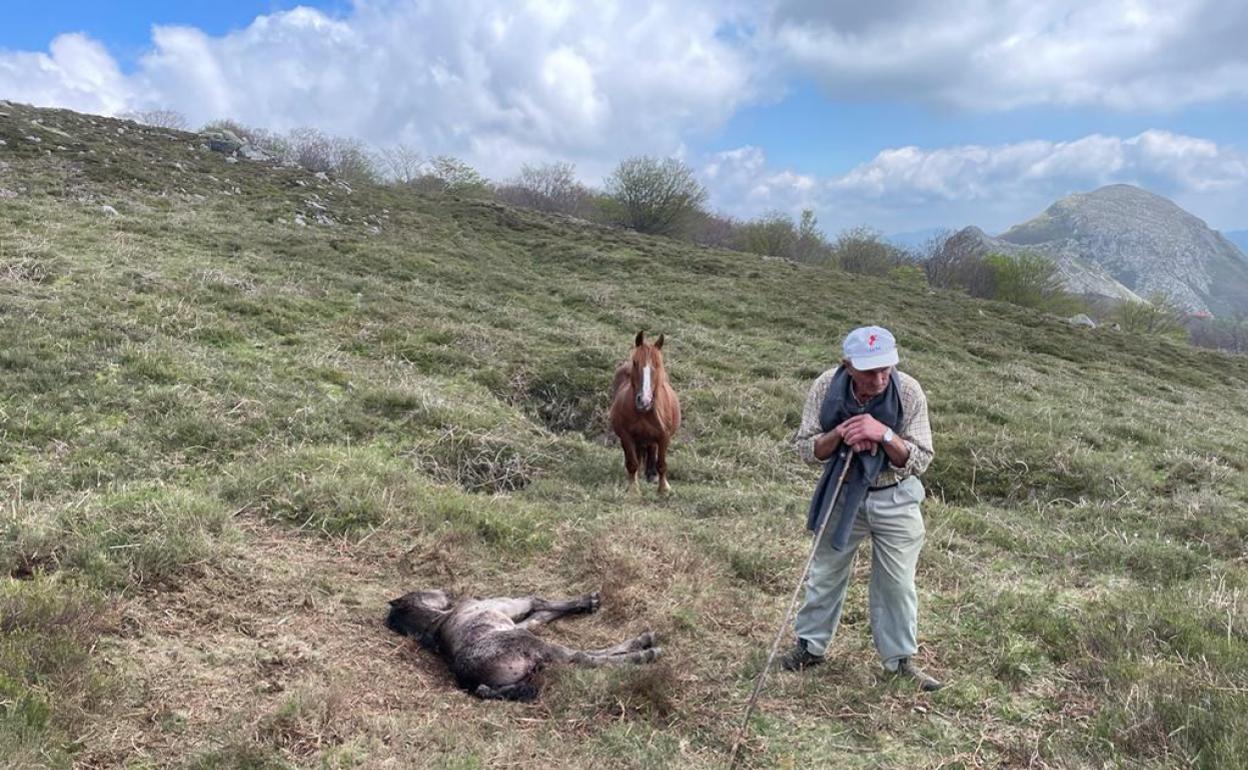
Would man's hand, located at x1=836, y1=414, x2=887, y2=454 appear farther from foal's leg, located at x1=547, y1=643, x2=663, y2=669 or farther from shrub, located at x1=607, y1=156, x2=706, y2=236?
shrub, located at x1=607, y1=156, x2=706, y2=236

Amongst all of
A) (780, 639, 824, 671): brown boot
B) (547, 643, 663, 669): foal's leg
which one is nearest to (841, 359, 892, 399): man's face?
(780, 639, 824, 671): brown boot

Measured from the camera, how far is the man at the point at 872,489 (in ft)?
12.8

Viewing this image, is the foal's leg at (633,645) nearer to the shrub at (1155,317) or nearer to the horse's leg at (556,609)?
the horse's leg at (556,609)

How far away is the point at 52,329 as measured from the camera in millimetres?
8516

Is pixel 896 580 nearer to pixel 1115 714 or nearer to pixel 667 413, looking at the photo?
pixel 1115 714

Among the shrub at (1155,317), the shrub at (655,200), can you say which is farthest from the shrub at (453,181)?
the shrub at (1155,317)

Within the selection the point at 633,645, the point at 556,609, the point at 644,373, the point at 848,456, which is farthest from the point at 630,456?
the point at 848,456

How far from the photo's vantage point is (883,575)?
4.20m

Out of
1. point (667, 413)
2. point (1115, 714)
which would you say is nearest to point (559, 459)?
point (667, 413)

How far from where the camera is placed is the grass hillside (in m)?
3.53

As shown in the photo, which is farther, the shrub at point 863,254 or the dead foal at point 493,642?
the shrub at point 863,254

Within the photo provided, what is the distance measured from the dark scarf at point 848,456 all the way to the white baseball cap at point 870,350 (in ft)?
0.75

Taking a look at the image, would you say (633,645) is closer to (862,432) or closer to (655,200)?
(862,432)

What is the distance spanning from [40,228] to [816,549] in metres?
15.8
